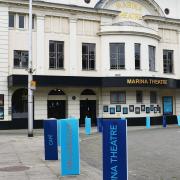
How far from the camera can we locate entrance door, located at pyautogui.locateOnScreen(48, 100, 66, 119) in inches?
1257

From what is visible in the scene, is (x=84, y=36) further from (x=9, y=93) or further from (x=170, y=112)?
(x=170, y=112)

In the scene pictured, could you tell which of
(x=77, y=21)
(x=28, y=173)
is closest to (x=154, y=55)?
(x=77, y=21)

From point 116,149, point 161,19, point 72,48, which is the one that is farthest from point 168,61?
point 116,149

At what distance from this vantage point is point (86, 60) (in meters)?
33.1

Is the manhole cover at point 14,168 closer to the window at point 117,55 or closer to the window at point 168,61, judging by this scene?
the window at point 117,55

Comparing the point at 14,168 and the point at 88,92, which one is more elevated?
the point at 88,92

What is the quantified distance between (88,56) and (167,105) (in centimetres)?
984

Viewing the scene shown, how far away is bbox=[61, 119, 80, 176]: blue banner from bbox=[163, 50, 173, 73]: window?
29137 millimetres

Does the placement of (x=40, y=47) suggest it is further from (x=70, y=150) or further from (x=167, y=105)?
(x=70, y=150)

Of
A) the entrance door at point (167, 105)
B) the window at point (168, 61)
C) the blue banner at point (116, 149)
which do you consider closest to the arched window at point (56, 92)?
the entrance door at point (167, 105)

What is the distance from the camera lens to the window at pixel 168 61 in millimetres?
37594

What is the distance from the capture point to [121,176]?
710 cm

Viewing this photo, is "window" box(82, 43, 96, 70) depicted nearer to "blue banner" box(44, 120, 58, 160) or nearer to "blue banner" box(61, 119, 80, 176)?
"blue banner" box(44, 120, 58, 160)

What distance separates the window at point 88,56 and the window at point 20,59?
5141mm
